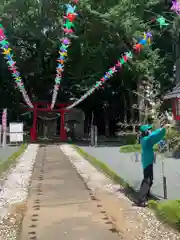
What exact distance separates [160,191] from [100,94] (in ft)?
77.9

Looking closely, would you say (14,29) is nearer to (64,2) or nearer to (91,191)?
(64,2)

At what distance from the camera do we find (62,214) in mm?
5680

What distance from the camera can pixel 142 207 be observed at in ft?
20.0

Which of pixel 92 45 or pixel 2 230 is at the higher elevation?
pixel 92 45

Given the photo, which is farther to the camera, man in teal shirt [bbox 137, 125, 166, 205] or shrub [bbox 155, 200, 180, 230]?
man in teal shirt [bbox 137, 125, 166, 205]

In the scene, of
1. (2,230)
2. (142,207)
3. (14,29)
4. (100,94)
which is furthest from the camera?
(100,94)

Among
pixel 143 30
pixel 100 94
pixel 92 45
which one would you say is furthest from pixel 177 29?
pixel 100 94

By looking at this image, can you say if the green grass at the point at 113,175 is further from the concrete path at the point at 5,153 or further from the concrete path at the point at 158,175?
the concrete path at the point at 5,153

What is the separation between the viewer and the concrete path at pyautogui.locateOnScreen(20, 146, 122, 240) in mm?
4707

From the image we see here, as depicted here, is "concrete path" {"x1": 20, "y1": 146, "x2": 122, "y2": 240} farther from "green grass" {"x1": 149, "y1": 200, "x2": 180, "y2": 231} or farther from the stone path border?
"green grass" {"x1": 149, "y1": 200, "x2": 180, "y2": 231}

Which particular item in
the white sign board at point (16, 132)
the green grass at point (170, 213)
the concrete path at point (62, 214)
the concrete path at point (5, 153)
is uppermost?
the white sign board at point (16, 132)

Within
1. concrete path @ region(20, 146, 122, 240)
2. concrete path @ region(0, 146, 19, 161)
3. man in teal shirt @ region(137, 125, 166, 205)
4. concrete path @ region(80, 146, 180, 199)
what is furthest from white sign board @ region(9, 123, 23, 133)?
man in teal shirt @ region(137, 125, 166, 205)

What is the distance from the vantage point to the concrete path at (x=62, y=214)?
185 inches

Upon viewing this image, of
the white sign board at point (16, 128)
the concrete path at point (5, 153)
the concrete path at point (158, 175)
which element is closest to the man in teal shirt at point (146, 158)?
the concrete path at point (158, 175)
